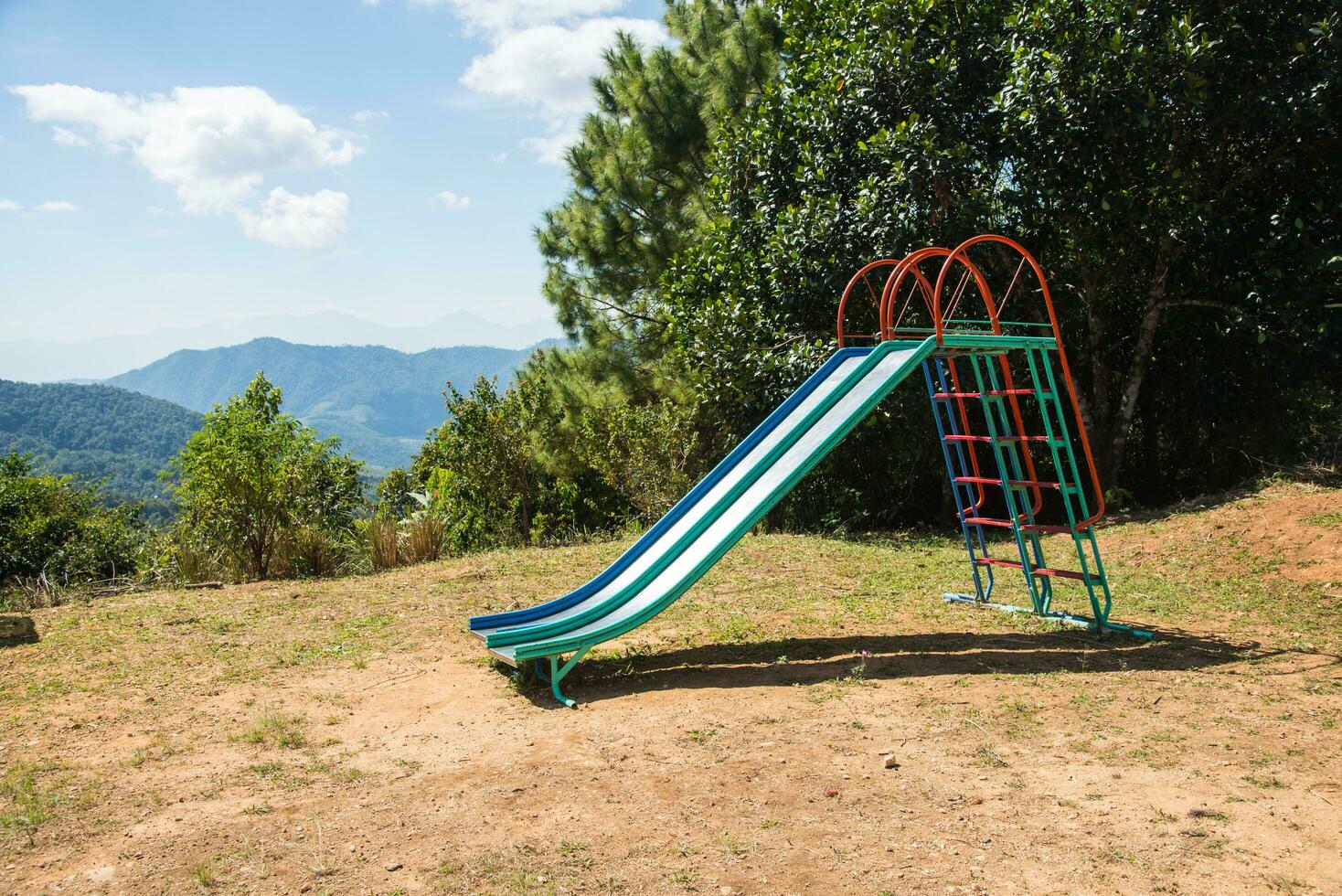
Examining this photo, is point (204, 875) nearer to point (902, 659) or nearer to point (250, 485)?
point (902, 659)

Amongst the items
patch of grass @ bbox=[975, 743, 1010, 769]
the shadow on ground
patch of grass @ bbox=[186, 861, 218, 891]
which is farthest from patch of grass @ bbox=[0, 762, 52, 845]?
patch of grass @ bbox=[975, 743, 1010, 769]

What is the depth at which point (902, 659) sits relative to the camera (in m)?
5.71

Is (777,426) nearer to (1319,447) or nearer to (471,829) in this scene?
(471,829)

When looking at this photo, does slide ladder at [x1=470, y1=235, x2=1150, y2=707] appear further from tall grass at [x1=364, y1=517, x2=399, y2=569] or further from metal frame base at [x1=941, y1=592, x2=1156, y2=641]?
tall grass at [x1=364, y1=517, x2=399, y2=569]

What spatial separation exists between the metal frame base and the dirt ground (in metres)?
0.16

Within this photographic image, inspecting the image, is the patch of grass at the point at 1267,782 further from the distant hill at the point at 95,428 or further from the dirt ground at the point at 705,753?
the distant hill at the point at 95,428

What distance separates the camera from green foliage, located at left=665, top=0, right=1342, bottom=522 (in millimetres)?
9266

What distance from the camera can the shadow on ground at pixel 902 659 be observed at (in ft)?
17.8

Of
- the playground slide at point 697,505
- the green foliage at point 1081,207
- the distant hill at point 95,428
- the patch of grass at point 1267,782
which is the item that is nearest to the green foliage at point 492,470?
the green foliage at point 1081,207

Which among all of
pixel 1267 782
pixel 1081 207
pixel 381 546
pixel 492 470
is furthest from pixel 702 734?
pixel 492 470

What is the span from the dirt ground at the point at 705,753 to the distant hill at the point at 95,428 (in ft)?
330

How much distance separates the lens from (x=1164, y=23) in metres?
9.07

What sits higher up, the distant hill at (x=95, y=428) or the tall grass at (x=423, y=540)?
the distant hill at (x=95, y=428)

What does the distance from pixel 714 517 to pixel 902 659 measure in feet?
4.68
